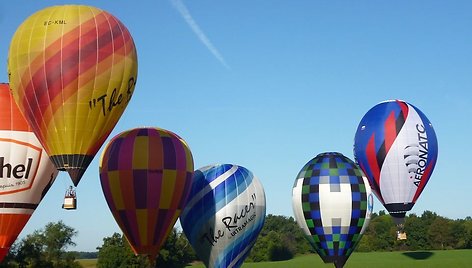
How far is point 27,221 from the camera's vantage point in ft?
81.1

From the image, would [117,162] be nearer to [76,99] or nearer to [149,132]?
[149,132]

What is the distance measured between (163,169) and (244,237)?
543cm

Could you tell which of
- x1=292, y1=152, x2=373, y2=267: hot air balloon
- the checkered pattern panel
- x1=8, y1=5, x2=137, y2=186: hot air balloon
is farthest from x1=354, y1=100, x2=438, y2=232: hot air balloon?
x1=8, y1=5, x2=137, y2=186: hot air balloon

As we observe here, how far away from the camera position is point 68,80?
846 inches

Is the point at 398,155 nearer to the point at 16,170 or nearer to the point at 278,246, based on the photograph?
the point at 16,170

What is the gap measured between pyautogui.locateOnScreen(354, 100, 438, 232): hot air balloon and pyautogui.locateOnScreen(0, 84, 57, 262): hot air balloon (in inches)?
629

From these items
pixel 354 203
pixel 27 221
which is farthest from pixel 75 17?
pixel 354 203

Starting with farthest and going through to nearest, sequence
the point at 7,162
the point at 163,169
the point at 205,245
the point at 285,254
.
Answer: the point at 285,254, the point at 205,245, the point at 163,169, the point at 7,162

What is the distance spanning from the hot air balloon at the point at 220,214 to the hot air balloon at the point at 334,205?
261 centimetres

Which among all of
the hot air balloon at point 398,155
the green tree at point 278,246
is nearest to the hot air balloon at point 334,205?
the hot air balloon at point 398,155

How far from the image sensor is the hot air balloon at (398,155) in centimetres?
3234

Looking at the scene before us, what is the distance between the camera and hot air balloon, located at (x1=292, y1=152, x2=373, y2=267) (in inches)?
1141

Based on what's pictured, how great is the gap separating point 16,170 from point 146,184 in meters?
4.65

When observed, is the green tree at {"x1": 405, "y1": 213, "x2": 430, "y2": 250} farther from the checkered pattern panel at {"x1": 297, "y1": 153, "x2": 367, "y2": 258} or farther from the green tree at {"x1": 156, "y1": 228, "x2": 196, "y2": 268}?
the checkered pattern panel at {"x1": 297, "y1": 153, "x2": 367, "y2": 258}
